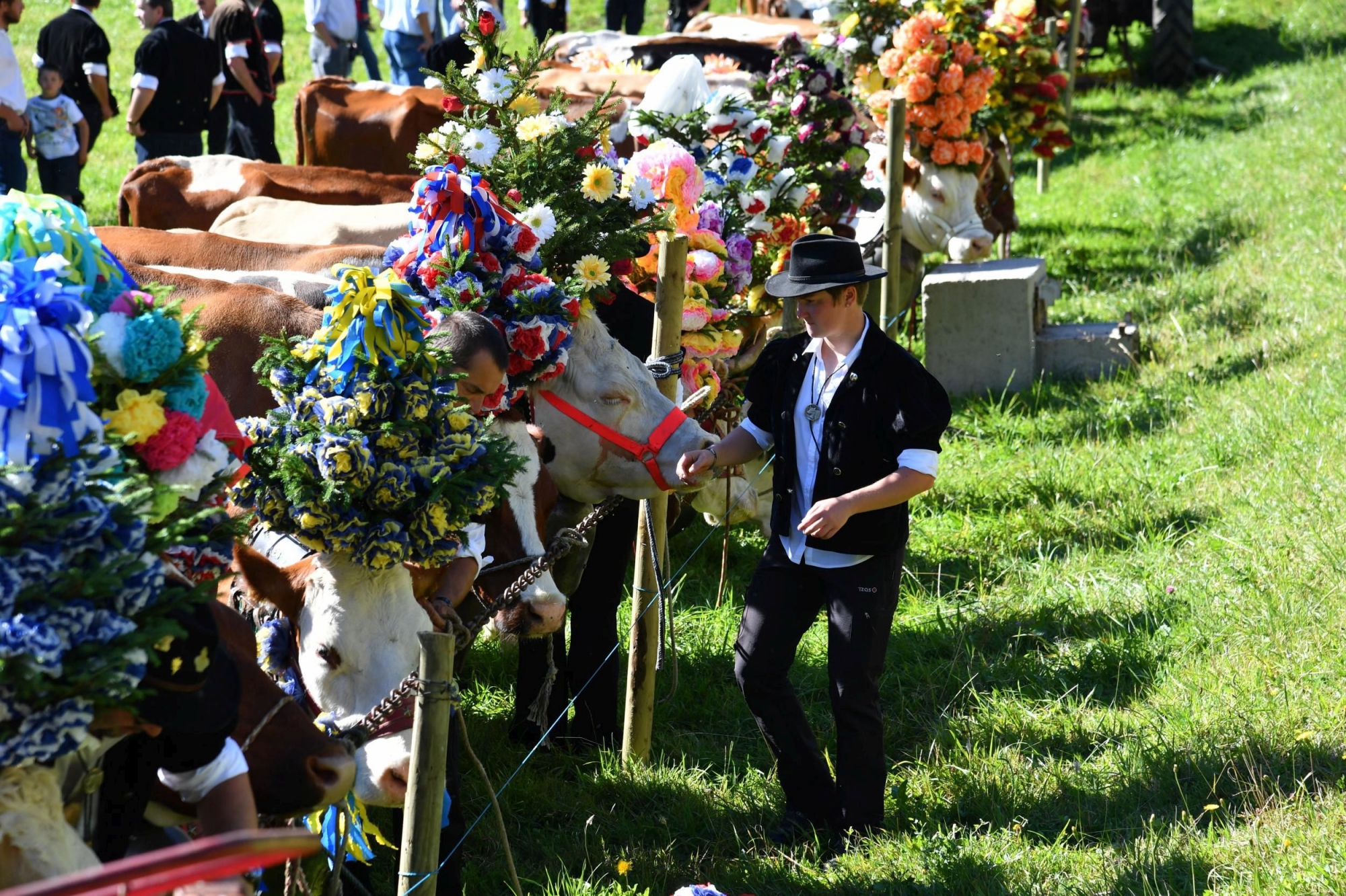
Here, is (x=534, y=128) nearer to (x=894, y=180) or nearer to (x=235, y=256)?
(x=235, y=256)

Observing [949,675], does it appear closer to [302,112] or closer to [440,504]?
[440,504]

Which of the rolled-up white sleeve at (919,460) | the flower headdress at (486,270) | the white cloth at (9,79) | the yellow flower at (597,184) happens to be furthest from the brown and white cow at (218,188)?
the rolled-up white sleeve at (919,460)

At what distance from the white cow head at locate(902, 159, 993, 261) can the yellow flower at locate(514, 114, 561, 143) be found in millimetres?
4738

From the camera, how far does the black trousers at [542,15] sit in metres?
15.6

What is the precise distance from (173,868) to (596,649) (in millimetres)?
3525

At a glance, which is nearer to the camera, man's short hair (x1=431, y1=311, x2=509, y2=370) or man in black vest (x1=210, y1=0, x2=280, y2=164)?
man's short hair (x1=431, y1=311, x2=509, y2=370)

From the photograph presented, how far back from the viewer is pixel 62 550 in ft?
6.84

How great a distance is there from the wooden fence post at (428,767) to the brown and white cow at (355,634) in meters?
0.09

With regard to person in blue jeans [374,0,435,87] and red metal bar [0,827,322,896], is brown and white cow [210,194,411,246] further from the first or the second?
person in blue jeans [374,0,435,87]

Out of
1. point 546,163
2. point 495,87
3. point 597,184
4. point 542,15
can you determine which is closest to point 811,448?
point 597,184

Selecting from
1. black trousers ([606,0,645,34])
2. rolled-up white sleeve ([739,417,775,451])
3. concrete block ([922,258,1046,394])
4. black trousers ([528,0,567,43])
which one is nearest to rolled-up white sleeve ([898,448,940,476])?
rolled-up white sleeve ([739,417,775,451])

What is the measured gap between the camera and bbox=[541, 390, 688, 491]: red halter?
189 inches

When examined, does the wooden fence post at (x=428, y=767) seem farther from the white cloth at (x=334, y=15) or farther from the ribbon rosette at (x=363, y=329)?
the white cloth at (x=334, y=15)

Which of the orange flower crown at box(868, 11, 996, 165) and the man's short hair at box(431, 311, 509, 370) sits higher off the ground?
the orange flower crown at box(868, 11, 996, 165)
